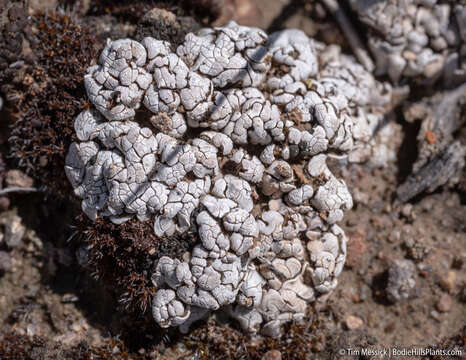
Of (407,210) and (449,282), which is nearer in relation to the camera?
(449,282)

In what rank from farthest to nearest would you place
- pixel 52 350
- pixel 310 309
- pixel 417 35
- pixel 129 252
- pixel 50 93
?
pixel 417 35
pixel 310 309
pixel 52 350
pixel 50 93
pixel 129 252

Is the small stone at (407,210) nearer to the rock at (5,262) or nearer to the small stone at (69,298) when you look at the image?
the small stone at (69,298)

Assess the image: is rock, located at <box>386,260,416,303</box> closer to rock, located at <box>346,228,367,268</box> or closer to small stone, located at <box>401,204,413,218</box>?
rock, located at <box>346,228,367,268</box>

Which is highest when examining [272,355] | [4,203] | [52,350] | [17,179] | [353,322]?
[353,322]

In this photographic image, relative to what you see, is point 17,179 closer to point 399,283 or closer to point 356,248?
point 356,248

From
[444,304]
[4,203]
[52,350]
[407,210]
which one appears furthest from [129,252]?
[444,304]

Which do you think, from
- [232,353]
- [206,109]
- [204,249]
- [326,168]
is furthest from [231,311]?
[206,109]

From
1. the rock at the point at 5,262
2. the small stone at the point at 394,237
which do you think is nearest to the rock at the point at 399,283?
the small stone at the point at 394,237
